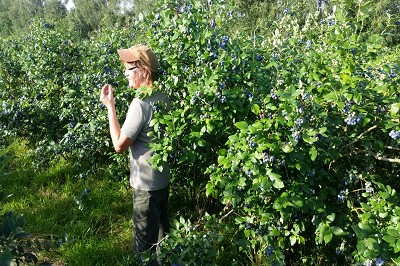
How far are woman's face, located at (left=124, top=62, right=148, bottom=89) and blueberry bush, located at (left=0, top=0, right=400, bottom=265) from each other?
0.42 feet

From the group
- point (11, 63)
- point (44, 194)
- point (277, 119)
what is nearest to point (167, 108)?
point (277, 119)

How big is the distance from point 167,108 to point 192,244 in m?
0.80

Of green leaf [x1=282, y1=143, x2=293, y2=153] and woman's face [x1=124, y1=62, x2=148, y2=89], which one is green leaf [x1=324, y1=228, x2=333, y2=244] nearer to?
green leaf [x1=282, y1=143, x2=293, y2=153]

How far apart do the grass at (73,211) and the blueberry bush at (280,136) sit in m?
0.69

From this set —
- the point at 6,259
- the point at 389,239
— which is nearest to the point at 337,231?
the point at 389,239

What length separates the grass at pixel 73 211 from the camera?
8.66 ft

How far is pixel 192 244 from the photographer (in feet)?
6.09

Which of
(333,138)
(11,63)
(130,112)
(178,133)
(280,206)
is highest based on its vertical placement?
(11,63)

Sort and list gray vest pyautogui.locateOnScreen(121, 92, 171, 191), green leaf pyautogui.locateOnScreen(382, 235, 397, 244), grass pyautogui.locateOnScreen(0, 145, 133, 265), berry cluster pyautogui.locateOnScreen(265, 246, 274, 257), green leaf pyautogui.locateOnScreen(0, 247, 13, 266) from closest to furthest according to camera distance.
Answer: green leaf pyautogui.locateOnScreen(0, 247, 13, 266)
green leaf pyautogui.locateOnScreen(382, 235, 397, 244)
berry cluster pyautogui.locateOnScreen(265, 246, 274, 257)
gray vest pyautogui.locateOnScreen(121, 92, 171, 191)
grass pyautogui.locateOnScreen(0, 145, 133, 265)

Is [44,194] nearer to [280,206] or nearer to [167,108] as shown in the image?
[167,108]

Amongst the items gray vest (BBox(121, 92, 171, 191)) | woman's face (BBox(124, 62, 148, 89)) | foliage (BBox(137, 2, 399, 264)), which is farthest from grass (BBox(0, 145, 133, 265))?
woman's face (BBox(124, 62, 148, 89))

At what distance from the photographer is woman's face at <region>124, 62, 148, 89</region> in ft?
7.13

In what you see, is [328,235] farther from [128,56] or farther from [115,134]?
[128,56]

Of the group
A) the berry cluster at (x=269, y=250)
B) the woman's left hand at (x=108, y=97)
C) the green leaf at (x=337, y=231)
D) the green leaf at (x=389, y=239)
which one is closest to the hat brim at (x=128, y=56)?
the woman's left hand at (x=108, y=97)
